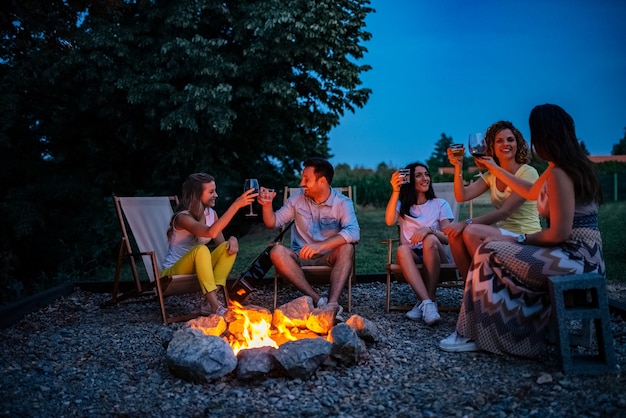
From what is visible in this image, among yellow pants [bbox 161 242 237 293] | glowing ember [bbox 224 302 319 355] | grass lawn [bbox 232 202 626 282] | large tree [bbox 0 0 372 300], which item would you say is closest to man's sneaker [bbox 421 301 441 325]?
glowing ember [bbox 224 302 319 355]

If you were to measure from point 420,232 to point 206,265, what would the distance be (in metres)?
1.56

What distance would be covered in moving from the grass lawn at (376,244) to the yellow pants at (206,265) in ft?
6.51

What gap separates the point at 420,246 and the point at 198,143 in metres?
7.13

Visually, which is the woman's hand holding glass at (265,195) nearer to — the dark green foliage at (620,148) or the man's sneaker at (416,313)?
the man's sneaker at (416,313)

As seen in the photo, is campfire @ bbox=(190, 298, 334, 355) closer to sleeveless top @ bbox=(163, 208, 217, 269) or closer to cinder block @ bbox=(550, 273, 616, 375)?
sleeveless top @ bbox=(163, 208, 217, 269)

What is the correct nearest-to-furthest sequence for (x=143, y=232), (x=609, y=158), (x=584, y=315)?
(x=584, y=315) < (x=143, y=232) < (x=609, y=158)

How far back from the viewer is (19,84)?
983 cm

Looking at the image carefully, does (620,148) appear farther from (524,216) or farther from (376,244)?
(524,216)

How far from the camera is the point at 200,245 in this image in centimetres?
406

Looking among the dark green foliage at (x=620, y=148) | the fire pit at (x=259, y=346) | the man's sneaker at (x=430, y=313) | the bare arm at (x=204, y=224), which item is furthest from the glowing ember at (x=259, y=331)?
the dark green foliage at (x=620, y=148)

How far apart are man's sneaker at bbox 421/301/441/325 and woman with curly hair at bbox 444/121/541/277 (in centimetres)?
31

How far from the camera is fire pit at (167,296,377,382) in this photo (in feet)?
9.14

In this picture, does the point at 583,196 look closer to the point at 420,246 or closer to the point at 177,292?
the point at 420,246

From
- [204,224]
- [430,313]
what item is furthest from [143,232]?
A: [430,313]
